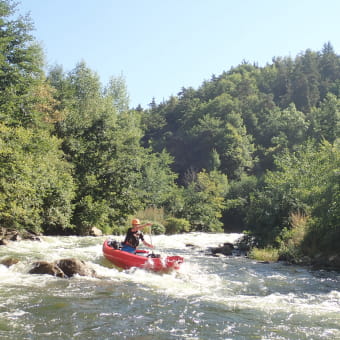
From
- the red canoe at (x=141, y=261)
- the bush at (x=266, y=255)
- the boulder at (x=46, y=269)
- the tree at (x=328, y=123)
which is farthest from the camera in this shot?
the tree at (x=328, y=123)

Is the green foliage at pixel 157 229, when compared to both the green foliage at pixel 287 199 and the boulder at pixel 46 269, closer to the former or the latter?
the green foliage at pixel 287 199

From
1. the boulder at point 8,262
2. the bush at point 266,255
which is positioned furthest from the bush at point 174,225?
the boulder at point 8,262

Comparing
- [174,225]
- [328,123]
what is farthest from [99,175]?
[328,123]

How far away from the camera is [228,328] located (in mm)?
6473

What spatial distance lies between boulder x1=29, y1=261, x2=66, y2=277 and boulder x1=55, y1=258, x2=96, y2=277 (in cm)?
14

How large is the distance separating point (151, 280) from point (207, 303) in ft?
8.90

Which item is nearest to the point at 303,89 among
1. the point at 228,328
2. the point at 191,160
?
the point at 191,160

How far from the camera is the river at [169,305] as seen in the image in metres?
6.20

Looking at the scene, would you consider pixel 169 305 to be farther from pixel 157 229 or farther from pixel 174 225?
pixel 174 225

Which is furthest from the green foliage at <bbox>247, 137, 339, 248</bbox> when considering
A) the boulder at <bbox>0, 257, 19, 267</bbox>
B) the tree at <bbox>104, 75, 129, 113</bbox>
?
the tree at <bbox>104, 75, 129, 113</bbox>

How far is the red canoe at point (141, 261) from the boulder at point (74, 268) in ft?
5.32

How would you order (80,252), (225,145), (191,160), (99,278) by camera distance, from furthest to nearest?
(191,160) < (225,145) < (80,252) < (99,278)

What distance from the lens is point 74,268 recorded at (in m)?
10.5

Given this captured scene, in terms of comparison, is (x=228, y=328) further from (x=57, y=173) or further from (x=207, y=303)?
(x=57, y=173)
